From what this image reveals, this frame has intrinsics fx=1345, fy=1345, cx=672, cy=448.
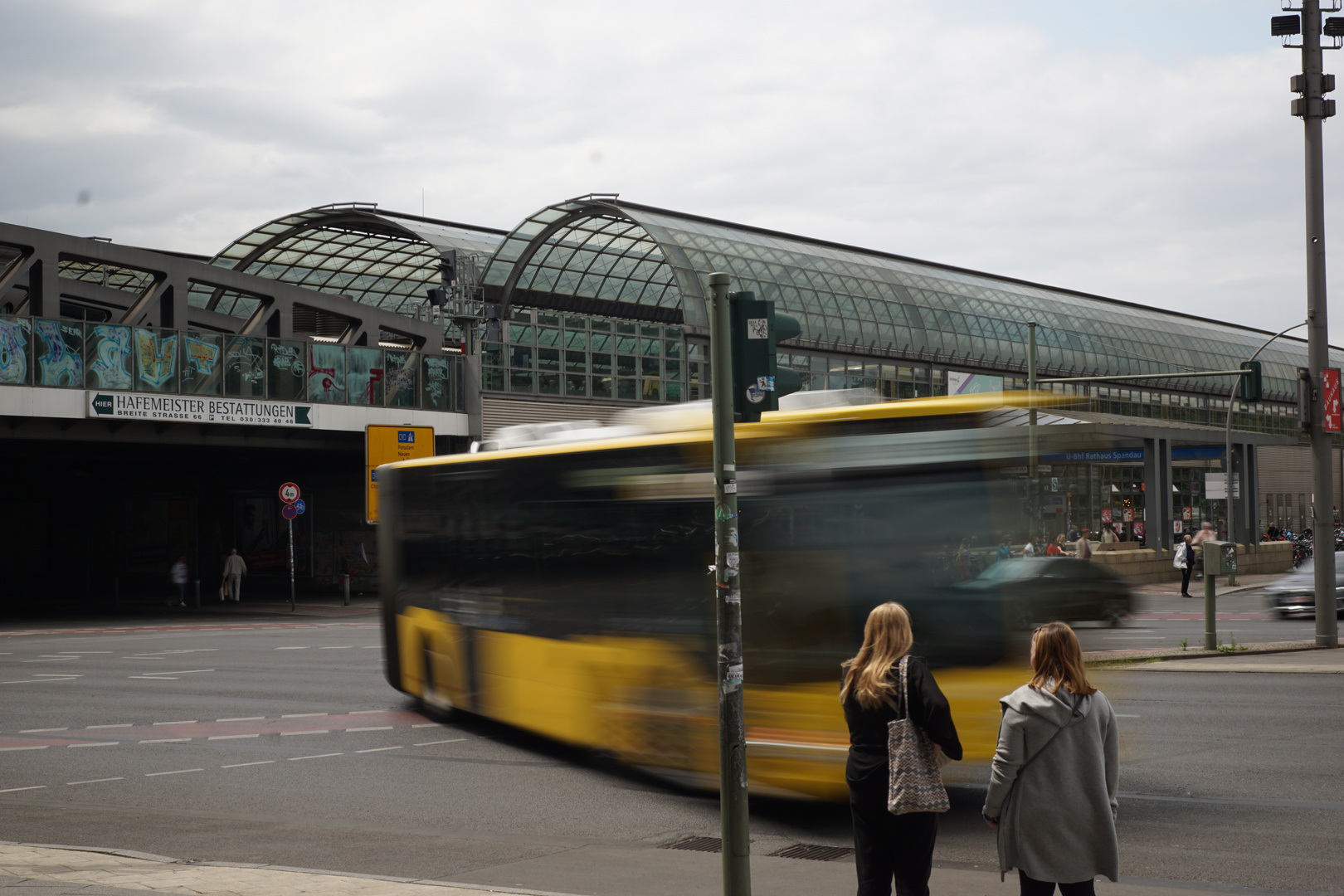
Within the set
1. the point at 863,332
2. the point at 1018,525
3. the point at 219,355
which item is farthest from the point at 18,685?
the point at 863,332

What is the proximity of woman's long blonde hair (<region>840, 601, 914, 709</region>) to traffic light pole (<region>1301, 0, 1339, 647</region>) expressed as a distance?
17625mm

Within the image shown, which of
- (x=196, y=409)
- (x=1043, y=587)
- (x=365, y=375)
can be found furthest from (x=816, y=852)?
(x=365, y=375)

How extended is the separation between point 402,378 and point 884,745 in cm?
3549

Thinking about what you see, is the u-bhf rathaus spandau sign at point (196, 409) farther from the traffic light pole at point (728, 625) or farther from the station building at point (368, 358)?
the traffic light pole at point (728, 625)

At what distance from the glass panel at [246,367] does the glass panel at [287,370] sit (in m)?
0.20

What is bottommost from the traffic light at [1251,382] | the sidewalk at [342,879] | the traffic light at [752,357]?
the sidewalk at [342,879]

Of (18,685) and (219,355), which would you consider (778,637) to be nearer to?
(18,685)

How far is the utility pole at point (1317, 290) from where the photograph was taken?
2117 cm

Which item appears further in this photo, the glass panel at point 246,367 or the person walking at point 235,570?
the person walking at point 235,570

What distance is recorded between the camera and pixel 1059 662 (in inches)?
197

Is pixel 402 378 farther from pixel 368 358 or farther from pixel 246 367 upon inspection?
pixel 246 367

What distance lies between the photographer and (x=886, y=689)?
574 centimetres

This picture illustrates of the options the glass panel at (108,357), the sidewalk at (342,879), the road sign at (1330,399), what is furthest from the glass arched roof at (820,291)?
A: the sidewalk at (342,879)

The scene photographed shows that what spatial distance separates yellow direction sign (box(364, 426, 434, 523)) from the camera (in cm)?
3644
